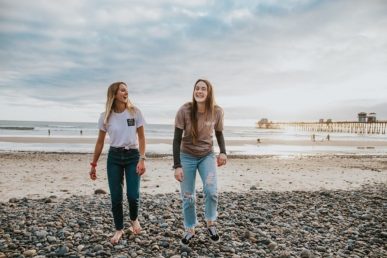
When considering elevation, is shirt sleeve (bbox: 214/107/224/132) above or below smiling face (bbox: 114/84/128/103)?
below

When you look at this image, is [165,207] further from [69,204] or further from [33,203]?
[33,203]

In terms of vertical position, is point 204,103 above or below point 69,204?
above

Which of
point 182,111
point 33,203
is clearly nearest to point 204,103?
point 182,111

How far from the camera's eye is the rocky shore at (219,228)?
A: 204 inches

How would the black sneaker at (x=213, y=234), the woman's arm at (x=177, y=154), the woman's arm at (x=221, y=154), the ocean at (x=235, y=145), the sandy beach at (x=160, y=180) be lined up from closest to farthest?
the woman's arm at (x=177, y=154)
the woman's arm at (x=221, y=154)
the black sneaker at (x=213, y=234)
the sandy beach at (x=160, y=180)
the ocean at (x=235, y=145)

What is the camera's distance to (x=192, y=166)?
531 centimetres

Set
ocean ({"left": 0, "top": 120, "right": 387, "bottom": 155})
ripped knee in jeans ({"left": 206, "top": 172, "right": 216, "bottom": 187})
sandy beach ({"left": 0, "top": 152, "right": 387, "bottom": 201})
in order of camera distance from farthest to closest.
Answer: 1. ocean ({"left": 0, "top": 120, "right": 387, "bottom": 155})
2. sandy beach ({"left": 0, "top": 152, "right": 387, "bottom": 201})
3. ripped knee in jeans ({"left": 206, "top": 172, "right": 216, "bottom": 187})

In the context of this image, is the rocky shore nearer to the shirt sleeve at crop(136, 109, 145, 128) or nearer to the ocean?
the shirt sleeve at crop(136, 109, 145, 128)

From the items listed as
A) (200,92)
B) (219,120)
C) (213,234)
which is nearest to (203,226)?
(213,234)

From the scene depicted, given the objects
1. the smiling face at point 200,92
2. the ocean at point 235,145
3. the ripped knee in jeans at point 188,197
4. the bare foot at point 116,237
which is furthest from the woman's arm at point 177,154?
the ocean at point 235,145

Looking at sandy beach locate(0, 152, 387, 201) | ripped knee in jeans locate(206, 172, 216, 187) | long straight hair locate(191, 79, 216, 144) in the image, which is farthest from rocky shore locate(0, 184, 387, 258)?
sandy beach locate(0, 152, 387, 201)

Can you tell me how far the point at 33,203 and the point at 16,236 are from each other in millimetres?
2807

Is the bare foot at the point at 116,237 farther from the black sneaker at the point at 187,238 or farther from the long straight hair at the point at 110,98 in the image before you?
the long straight hair at the point at 110,98

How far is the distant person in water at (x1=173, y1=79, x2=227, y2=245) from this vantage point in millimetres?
5203
